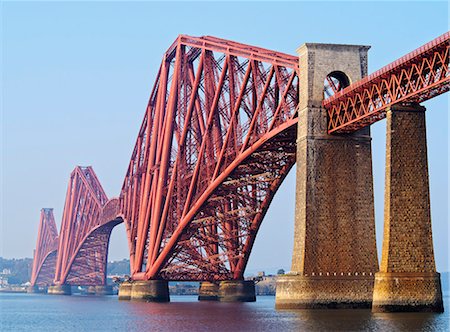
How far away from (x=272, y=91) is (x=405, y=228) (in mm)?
29356

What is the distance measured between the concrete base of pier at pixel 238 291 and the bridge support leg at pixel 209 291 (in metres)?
6.43

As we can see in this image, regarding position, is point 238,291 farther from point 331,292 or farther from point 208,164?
point 331,292

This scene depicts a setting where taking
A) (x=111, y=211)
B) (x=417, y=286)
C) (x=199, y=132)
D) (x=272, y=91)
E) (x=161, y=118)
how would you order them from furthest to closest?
(x=111, y=211), (x=161, y=118), (x=199, y=132), (x=272, y=91), (x=417, y=286)

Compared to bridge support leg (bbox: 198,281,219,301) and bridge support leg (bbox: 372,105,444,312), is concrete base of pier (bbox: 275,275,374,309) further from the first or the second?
bridge support leg (bbox: 198,281,219,301)

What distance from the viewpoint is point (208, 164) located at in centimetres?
10394

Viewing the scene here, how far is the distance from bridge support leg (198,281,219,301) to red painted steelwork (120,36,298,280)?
6.38 meters

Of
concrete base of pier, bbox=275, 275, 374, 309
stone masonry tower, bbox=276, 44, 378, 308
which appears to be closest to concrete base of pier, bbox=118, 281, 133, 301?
stone masonry tower, bbox=276, 44, 378, 308

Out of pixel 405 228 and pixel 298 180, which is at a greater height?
pixel 298 180

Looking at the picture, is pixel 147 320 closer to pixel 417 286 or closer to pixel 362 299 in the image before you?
pixel 362 299

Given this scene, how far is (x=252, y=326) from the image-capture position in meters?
64.8

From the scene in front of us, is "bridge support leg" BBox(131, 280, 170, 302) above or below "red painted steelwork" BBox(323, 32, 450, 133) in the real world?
below

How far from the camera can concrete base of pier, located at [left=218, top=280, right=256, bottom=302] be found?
370ft

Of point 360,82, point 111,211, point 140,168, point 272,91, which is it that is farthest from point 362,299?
point 111,211

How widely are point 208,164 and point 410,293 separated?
44341 millimetres
